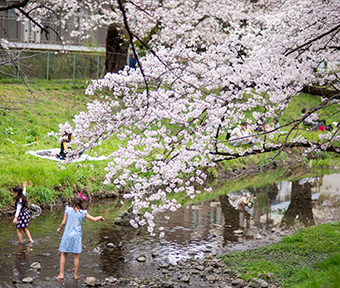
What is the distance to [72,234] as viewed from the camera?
20.1 feet

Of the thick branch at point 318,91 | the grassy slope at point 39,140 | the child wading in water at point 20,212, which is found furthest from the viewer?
the grassy slope at point 39,140

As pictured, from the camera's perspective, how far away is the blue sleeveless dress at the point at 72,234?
6.07 m

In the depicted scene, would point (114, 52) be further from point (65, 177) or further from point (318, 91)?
point (318, 91)

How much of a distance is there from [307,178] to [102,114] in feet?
40.7

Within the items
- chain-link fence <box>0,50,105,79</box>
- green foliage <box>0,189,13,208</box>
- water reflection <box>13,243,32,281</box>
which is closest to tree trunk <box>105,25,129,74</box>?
chain-link fence <box>0,50,105,79</box>

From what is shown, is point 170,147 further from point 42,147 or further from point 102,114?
point 42,147

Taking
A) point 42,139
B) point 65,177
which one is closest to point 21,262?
point 65,177

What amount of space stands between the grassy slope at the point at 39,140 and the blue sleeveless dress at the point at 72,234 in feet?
5.67

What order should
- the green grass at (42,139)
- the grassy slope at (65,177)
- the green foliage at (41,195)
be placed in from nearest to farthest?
the grassy slope at (65,177) → the green foliage at (41,195) → the green grass at (42,139)

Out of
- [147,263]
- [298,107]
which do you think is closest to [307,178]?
[298,107]

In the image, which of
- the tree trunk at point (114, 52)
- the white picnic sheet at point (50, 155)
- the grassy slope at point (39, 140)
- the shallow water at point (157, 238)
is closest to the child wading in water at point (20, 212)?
the shallow water at point (157, 238)

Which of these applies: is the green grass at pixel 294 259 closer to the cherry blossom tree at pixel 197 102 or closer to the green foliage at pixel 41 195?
the cherry blossom tree at pixel 197 102

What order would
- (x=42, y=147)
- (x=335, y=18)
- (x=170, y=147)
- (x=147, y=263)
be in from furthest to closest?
(x=42, y=147), (x=335, y=18), (x=147, y=263), (x=170, y=147)

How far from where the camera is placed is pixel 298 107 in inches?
1014
